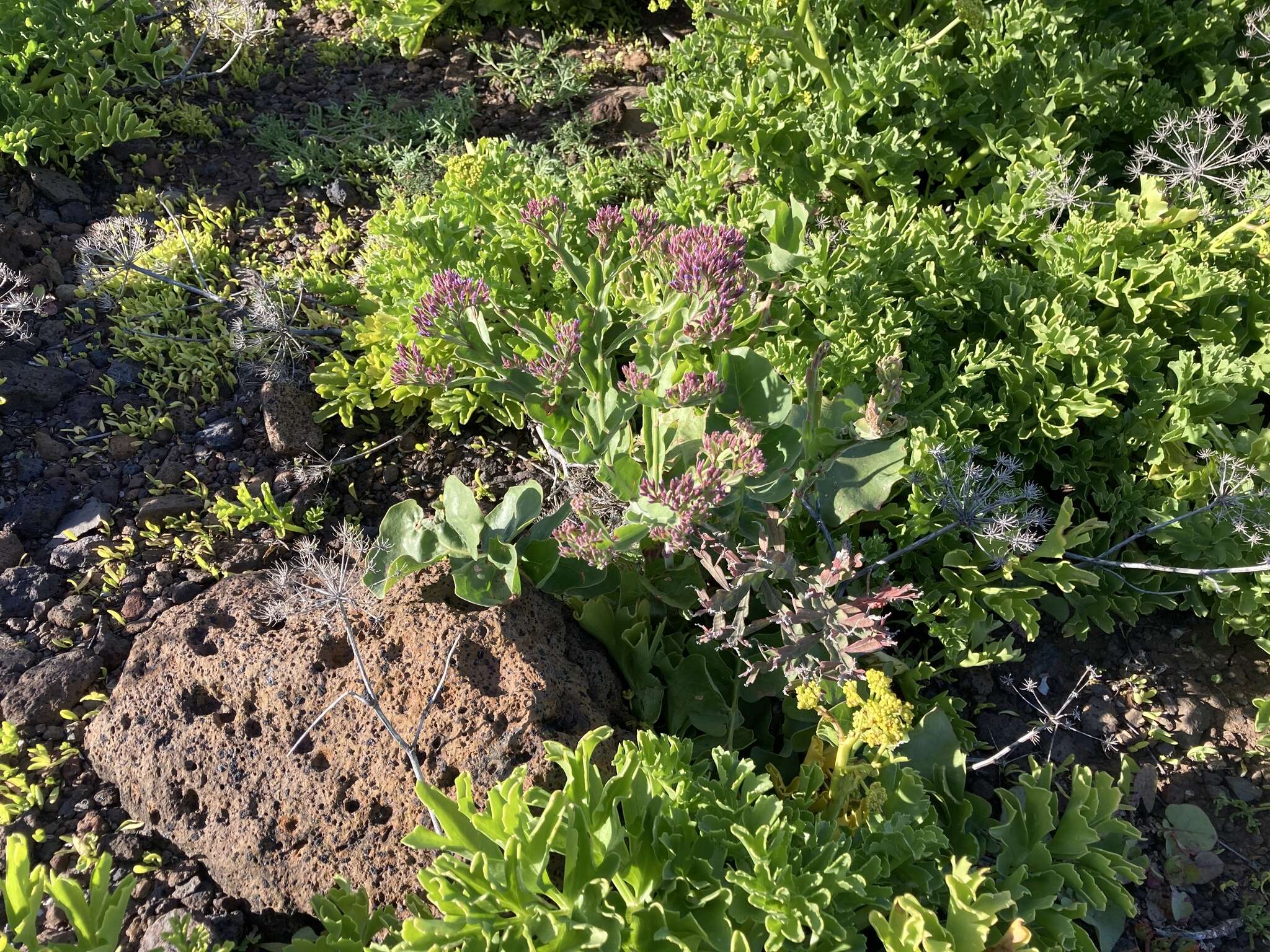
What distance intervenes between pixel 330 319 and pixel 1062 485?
9.77 feet

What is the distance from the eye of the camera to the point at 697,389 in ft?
7.55

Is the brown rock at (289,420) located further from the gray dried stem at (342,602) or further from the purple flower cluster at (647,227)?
the purple flower cluster at (647,227)

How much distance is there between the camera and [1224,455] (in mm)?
3045

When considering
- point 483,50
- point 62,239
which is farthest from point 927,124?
point 62,239

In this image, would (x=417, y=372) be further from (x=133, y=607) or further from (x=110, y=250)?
(x=110, y=250)

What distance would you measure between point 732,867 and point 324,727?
1181mm

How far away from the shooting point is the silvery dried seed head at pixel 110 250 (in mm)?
3980

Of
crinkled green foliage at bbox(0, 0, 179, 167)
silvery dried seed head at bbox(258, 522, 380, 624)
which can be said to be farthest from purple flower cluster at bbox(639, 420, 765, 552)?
crinkled green foliage at bbox(0, 0, 179, 167)

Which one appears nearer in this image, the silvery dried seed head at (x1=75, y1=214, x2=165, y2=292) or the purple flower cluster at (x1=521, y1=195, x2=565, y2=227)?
the purple flower cluster at (x1=521, y1=195, x2=565, y2=227)

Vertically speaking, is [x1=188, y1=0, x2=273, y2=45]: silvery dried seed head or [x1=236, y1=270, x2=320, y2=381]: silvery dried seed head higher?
[x1=188, y1=0, x2=273, y2=45]: silvery dried seed head

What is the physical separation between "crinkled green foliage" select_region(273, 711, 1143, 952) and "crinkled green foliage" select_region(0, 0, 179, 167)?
385 centimetres

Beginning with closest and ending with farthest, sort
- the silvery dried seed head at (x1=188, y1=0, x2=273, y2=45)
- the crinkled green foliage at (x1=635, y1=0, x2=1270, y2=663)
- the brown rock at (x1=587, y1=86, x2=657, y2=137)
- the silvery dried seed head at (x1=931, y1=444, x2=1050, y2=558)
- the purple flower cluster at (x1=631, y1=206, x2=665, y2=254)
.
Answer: the purple flower cluster at (x1=631, y1=206, x2=665, y2=254) → the silvery dried seed head at (x1=931, y1=444, x2=1050, y2=558) → the crinkled green foliage at (x1=635, y1=0, x2=1270, y2=663) → the brown rock at (x1=587, y1=86, x2=657, y2=137) → the silvery dried seed head at (x1=188, y1=0, x2=273, y2=45)

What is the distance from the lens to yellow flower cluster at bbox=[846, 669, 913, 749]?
7.41 ft

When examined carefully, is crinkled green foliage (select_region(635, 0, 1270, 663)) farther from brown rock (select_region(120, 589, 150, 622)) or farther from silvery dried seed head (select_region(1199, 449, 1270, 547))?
brown rock (select_region(120, 589, 150, 622))
